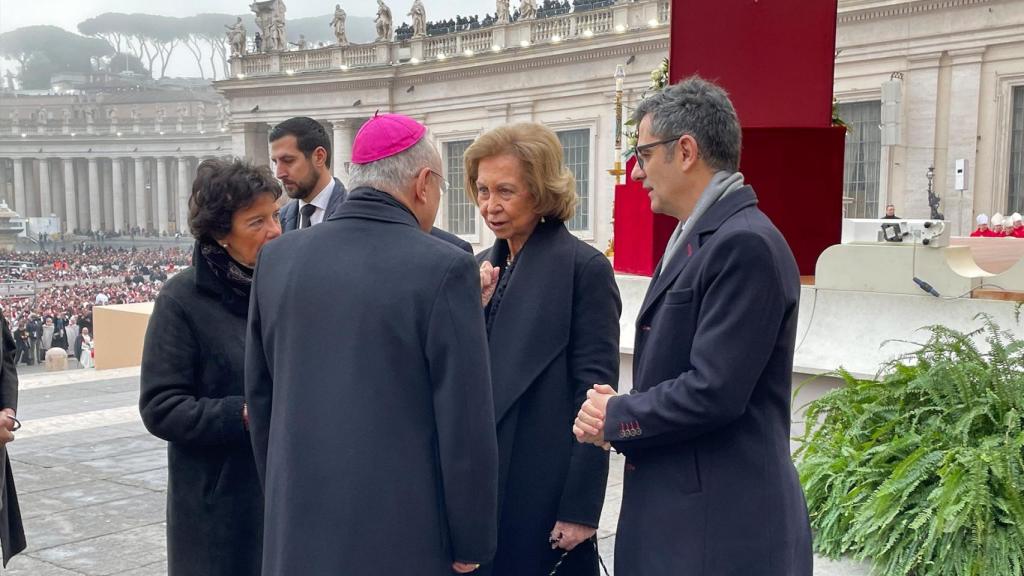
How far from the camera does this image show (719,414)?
2053 millimetres

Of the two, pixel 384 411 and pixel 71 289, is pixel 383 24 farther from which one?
pixel 384 411

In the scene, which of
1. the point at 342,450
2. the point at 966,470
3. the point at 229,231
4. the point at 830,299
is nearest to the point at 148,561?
the point at 229,231

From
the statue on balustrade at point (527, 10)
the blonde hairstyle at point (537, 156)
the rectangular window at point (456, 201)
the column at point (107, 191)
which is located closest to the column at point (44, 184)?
the column at point (107, 191)

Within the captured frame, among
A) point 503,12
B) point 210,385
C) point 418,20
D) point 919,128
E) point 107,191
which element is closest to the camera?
point 210,385

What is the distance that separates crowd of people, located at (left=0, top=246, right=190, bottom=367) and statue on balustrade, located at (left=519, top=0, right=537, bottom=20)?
1850 centimetres

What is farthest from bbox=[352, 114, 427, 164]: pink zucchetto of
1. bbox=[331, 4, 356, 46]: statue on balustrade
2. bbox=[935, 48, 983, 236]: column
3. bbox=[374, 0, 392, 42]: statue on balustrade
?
bbox=[331, 4, 356, 46]: statue on balustrade

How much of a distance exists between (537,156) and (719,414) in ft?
3.47

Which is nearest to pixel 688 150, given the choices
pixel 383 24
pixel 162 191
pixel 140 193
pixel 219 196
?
pixel 219 196

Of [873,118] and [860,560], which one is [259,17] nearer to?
[873,118]

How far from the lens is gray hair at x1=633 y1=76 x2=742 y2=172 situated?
2.23 metres

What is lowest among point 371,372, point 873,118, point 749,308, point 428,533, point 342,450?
point 428,533

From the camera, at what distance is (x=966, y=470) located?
3.55 metres

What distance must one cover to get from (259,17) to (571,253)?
49.6 metres

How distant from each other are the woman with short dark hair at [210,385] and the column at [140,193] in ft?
271
